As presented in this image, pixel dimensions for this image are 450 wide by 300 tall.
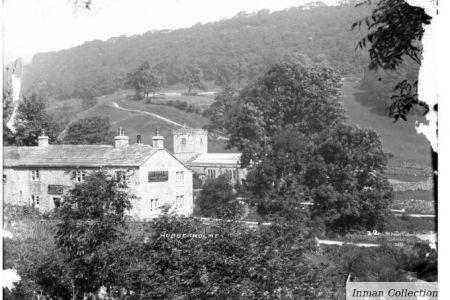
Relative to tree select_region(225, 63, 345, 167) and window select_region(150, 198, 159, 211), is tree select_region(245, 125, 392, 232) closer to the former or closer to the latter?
tree select_region(225, 63, 345, 167)

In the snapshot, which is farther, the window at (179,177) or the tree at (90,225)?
the window at (179,177)

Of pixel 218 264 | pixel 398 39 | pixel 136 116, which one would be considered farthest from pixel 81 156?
pixel 398 39

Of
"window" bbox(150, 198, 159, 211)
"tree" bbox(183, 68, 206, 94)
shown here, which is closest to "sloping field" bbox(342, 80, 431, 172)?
"tree" bbox(183, 68, 206, 94)

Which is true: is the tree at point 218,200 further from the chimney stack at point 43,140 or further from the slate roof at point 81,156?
the chimney stack at point 43,140

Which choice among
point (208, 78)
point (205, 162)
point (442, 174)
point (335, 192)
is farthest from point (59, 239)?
point (442, 174)

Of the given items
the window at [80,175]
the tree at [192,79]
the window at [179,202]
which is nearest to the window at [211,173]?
the window at [179,202]

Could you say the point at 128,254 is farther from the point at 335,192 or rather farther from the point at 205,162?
Result: the point at 335,192

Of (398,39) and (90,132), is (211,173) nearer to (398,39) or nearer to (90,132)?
(90,132)
